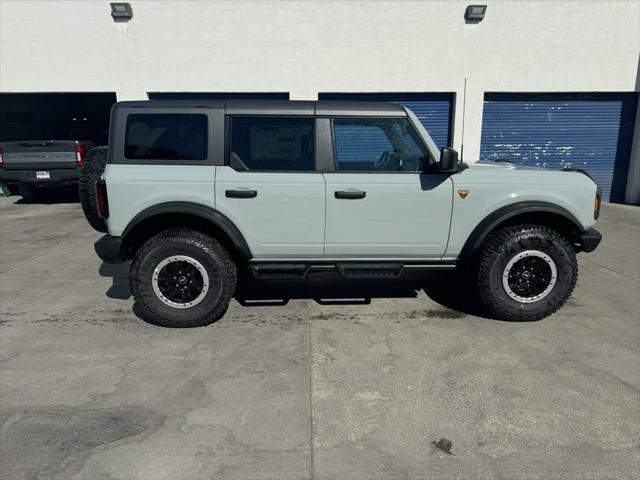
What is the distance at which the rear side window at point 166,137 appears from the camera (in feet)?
12.5

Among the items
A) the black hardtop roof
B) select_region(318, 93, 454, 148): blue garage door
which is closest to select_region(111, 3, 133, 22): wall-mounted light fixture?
select_region(318, 93, 454, 148): blue garage door

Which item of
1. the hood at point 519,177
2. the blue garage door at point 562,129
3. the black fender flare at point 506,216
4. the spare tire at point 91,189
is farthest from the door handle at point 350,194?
→ the blue garage door at point 562,129

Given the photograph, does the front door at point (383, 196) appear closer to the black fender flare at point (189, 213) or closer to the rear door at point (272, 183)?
the rear door at point (272, 183)

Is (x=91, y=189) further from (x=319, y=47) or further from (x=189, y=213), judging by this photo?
(x=319, y=47)

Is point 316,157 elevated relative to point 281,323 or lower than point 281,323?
elevated

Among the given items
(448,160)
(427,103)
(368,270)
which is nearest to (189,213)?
(368,270)

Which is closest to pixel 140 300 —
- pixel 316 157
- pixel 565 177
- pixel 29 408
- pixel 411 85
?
pixel 29 408

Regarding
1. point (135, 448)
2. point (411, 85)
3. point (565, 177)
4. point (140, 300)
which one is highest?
point (411, 85)

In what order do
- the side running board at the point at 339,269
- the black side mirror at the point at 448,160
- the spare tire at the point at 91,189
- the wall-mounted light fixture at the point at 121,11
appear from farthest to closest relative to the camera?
1. the wall-mounted light fixture at the point at 121,11
2. the spare tire at the point at 91,189
3. the side running board at the point at 339,269
4. the black side mirror at the point at 448,160

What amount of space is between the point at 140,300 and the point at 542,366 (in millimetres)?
3412

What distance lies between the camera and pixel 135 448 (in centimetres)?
244

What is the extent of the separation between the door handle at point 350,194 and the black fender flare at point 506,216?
1109 mm

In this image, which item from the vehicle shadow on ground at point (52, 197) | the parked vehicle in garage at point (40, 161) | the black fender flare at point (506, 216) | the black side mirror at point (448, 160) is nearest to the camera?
the black side mirror at point (448, 160)

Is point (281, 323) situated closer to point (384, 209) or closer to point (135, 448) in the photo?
point (384, 209)
